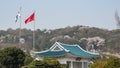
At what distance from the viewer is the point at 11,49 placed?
31562 mm

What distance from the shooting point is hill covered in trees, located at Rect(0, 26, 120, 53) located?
82125mm

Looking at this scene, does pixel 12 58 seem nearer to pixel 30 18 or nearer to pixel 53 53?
pixel 53 53

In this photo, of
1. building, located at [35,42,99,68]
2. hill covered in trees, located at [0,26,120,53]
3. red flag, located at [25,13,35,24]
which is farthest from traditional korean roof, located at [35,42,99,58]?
hill covered in trees, located at [0,26,120,53]

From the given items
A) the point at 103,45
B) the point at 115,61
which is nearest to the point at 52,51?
the point at 115,61

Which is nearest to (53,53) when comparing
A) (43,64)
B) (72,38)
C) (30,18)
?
(30,18)

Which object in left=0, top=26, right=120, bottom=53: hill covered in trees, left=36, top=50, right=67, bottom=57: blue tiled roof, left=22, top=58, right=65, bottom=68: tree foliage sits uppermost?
left=0, top=26, right=120, bottom=53: hill covered in trees

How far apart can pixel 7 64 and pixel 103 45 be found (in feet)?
182

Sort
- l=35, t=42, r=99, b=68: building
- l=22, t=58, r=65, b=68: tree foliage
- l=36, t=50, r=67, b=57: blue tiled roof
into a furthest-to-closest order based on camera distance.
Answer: l=35, t=42, r=99, b=68: building → l=36, t=50, r=67, b=57: blue tiled roof → l=22, t=58, r=65, b=68: tree foliage

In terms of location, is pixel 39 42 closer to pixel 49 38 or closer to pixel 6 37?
pixel 49 38

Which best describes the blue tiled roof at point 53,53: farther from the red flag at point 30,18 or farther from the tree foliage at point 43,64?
the tree foliage at point 43,64

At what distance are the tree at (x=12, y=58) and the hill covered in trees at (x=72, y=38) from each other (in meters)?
45.7

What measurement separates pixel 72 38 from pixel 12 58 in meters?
60.7

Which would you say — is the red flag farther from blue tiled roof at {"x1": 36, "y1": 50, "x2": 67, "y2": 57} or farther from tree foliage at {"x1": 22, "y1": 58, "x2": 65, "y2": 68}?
tree foliage at {"x1": 22, "y1": 58, "x2": 65, "y2": 68}

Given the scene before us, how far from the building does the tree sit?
1735 mm
